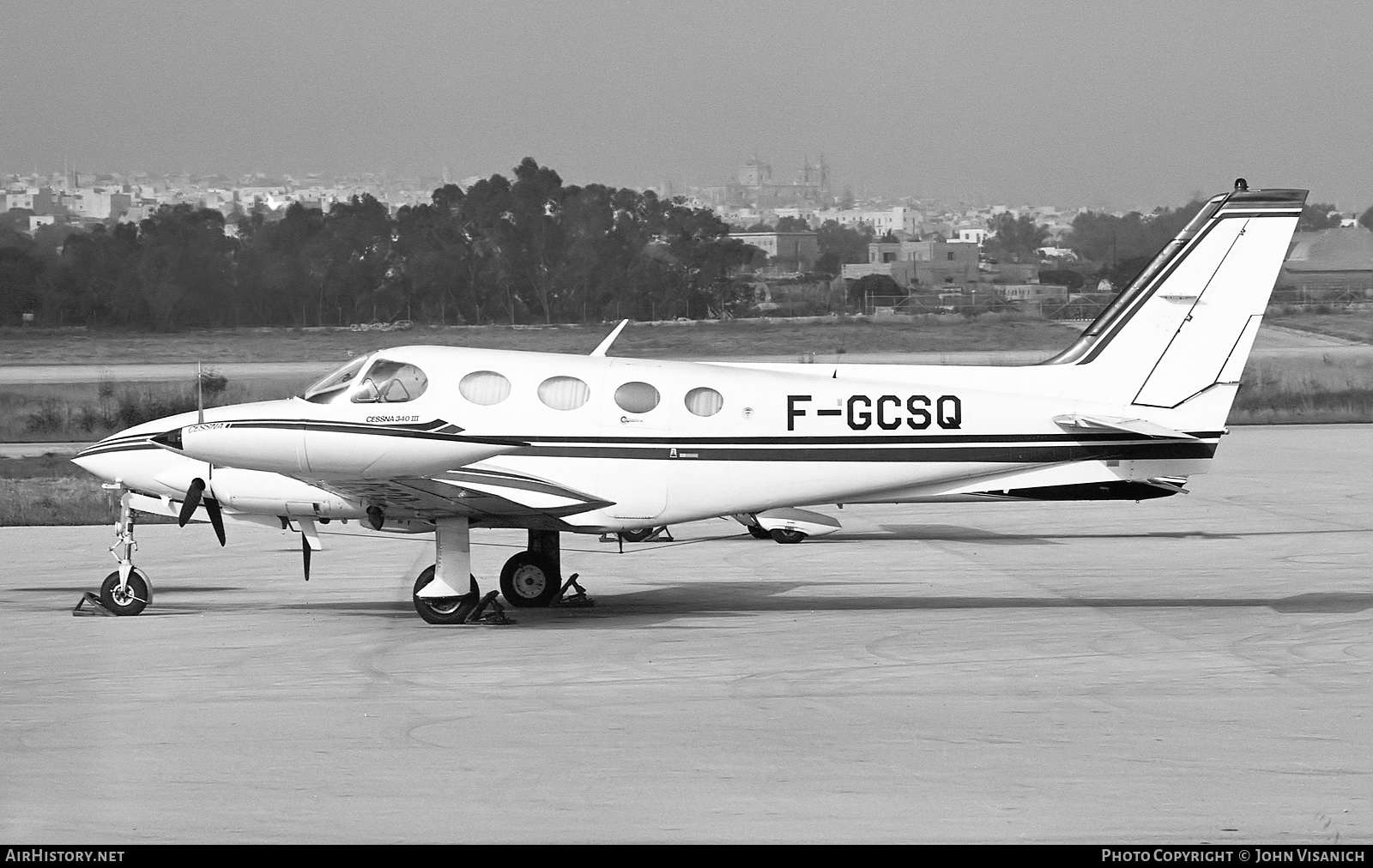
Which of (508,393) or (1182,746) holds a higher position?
(508,393)

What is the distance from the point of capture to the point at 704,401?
1377 cm

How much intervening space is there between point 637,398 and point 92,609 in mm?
5248

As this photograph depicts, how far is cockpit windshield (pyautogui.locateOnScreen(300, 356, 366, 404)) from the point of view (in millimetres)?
13469

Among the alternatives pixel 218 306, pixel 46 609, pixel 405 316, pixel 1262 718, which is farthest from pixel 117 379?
pixel 1262 718

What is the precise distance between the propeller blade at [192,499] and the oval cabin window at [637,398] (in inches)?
146

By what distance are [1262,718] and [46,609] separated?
10.4 meters

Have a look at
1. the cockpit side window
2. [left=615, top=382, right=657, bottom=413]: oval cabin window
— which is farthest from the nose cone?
[left=615, top=382, right=657, bottom=413]: oval cabin window

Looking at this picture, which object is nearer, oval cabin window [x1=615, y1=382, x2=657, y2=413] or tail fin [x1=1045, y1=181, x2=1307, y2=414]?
oval cabin window [x1=615, y1=382, x2=657, y2=413]

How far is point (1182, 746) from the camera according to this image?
8828mm

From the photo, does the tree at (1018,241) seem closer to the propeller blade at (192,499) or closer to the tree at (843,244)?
the tree at (843,244)

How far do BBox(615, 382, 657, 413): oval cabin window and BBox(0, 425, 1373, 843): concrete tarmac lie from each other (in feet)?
6.08

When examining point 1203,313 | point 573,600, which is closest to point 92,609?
point 573,600

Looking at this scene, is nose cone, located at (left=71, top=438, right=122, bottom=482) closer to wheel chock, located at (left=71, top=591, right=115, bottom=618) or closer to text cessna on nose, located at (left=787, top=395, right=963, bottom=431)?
wheel chock, located at (left=71, top=591, right=115, bottom=618)

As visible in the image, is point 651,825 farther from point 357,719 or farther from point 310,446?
point 310,446
